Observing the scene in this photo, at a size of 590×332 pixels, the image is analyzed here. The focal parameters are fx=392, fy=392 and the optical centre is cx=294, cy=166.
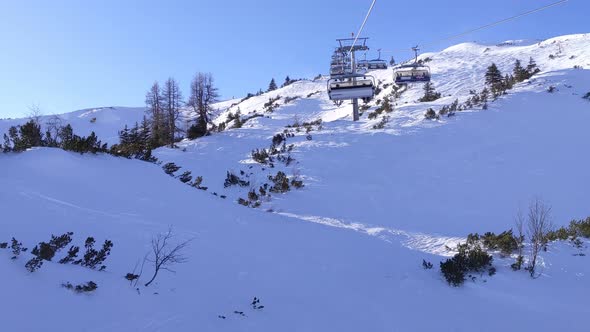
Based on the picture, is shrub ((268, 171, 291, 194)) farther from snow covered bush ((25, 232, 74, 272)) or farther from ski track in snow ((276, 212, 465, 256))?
snow covered bush ((25, 232, 74, 272))

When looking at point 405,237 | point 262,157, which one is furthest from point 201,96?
point 405,237

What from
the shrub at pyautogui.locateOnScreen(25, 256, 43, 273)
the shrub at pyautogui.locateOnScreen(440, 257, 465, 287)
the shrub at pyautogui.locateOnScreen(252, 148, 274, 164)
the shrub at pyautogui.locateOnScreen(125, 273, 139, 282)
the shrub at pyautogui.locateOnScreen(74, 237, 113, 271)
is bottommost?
the shrub at pyautogui.locateOnScreen(440, 257, 465, 287)

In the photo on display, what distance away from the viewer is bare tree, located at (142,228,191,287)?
7912 mm

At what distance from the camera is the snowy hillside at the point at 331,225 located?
712 cm

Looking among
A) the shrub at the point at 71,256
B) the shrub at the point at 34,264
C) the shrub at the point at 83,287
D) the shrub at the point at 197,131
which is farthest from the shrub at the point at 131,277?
the shrub at the point at 197,131

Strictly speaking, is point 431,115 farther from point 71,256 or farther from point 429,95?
point 71,256

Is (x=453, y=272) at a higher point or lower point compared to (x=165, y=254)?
lower

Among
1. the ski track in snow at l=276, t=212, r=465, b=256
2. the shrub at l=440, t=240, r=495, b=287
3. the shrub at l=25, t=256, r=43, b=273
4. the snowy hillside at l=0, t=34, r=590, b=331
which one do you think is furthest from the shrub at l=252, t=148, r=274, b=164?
Result: the shrub at l=25, t=256, r=43, b=273

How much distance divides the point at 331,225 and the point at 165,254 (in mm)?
7065

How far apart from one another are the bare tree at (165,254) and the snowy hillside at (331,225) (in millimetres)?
173

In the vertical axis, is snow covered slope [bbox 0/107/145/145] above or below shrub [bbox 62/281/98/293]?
above

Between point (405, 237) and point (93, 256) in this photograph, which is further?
point (405, 237)

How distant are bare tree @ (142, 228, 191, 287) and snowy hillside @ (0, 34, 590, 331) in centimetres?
17

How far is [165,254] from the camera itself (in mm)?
8672
